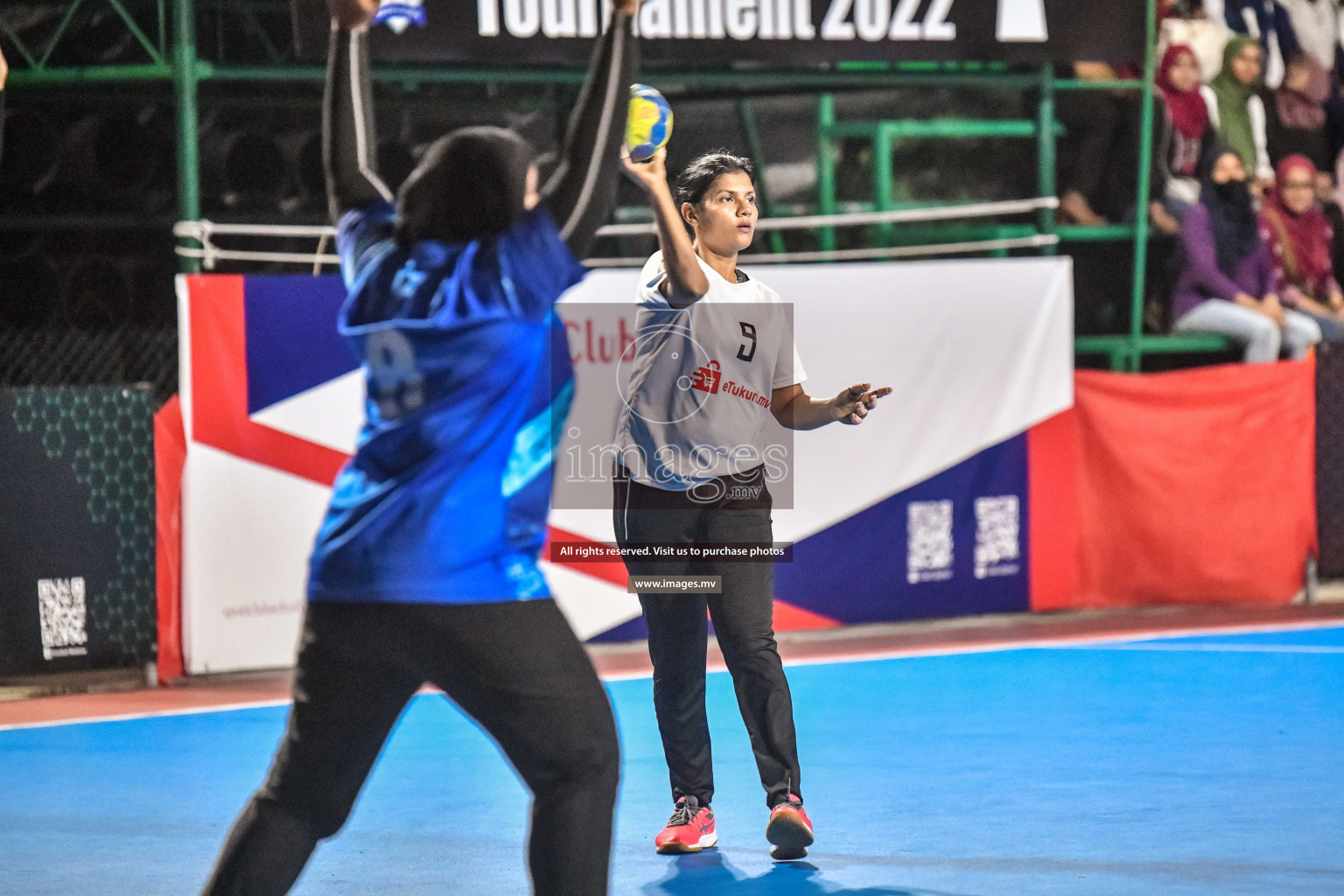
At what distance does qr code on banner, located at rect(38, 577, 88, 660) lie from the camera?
8438 millimetres

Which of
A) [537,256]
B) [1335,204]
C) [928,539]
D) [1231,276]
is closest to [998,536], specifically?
[928,539]

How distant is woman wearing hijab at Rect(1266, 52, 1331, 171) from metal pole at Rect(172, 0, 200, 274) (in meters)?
8.07

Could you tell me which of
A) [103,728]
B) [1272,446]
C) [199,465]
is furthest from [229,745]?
[1272,446]

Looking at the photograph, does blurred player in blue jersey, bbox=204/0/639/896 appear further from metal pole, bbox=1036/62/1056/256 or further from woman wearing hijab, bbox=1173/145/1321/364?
woman wearing hijab, bbox=1173/145/1321/364

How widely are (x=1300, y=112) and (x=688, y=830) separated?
9810 millimetres

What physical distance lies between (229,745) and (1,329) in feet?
17.9

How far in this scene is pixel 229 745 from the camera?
6.96 meters

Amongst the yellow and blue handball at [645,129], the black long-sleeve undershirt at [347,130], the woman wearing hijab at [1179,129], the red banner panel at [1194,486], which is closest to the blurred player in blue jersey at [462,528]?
the black long-sleeve undershirt at [347,130]

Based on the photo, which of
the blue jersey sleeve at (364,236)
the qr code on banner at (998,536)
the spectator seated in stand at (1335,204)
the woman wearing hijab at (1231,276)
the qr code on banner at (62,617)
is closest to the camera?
the blue jersey sleeve at (364,236)

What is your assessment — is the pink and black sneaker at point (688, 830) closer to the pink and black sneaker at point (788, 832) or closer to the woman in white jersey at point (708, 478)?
the woman in white jersey at point (708, 478)

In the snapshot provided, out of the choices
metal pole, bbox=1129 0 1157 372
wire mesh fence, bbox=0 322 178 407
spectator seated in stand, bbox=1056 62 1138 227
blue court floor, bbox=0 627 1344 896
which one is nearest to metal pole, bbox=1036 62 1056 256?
metal pole, bbox=1129 0 1157 372

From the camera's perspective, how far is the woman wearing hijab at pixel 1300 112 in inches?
504

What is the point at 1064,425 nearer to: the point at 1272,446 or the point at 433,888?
the point at 1272,446

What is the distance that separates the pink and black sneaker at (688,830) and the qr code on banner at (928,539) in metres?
5.10
